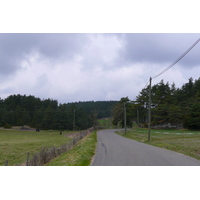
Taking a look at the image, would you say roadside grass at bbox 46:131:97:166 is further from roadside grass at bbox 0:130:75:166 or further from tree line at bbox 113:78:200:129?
tree line at bbox 113:78:200:129

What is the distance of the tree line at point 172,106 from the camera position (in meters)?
52.2

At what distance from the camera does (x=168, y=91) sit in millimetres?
70688

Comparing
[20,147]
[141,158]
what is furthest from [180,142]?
[20,147]

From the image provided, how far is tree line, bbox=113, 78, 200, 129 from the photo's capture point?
5215 cm

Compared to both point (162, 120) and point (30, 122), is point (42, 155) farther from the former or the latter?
point (30, 122)

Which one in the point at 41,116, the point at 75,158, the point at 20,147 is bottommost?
the point at 20,147

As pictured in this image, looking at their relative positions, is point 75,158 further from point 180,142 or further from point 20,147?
point 20,147

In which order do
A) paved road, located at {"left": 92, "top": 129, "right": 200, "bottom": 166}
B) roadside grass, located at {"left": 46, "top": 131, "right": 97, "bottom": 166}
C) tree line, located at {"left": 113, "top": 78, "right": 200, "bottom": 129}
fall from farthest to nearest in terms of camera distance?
tree line, located at {"left": 113, "top": 78, "right": 200, "bottom": 129} < roadside grass, located at {"left": 46, "top": 131, "right": 97, "bottom": 166} < paved road, located at {"left": 92, "top": 129, "right": 200, "bottom": 166}

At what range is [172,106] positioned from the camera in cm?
5991

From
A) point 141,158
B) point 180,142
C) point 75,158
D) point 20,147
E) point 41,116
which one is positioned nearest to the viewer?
point 141,158

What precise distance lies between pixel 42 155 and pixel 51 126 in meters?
80.9

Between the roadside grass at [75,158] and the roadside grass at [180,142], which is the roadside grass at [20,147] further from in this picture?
the roadside grass at [180,142]

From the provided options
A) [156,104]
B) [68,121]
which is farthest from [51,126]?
[156,104]

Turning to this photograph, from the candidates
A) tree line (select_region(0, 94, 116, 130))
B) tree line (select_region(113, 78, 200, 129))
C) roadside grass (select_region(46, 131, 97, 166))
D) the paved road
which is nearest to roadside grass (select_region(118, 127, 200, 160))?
the paved road
